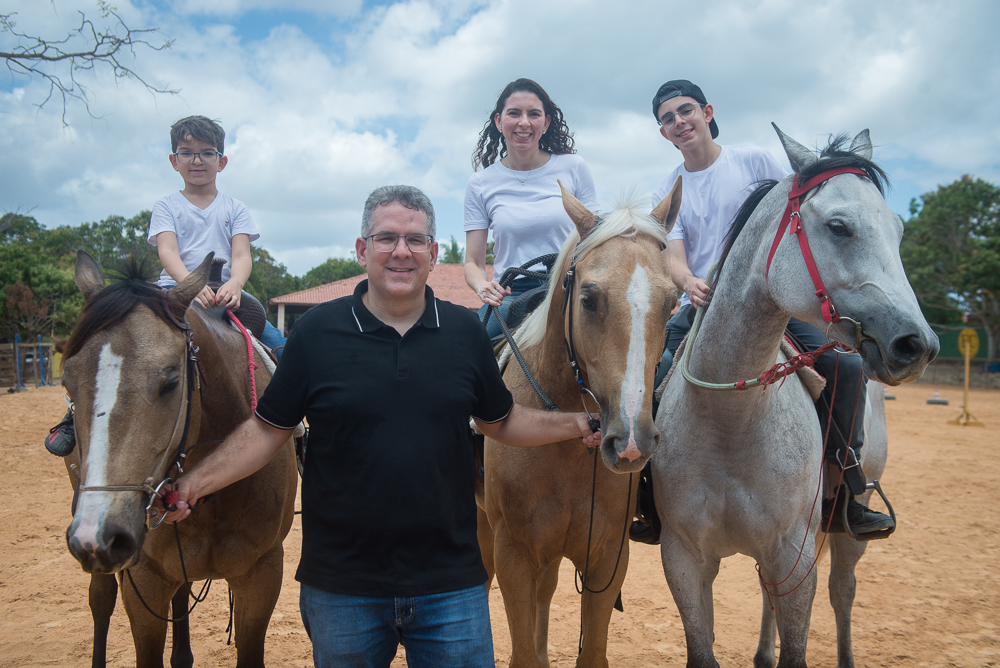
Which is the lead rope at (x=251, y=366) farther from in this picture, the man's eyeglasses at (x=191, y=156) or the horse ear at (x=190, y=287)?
the man's eyeglasses at (x=191, y=156)

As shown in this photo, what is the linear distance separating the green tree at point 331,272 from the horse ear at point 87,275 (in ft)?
182

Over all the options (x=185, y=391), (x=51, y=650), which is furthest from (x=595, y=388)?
(x=51, y=650)

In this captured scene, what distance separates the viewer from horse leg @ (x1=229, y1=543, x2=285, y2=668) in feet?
9.70

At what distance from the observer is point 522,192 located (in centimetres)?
375

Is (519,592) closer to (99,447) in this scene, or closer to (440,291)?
(99,447)

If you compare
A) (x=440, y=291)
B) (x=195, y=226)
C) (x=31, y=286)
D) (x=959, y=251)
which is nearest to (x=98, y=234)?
(x=31, y=286)

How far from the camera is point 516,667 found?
9.61 feet

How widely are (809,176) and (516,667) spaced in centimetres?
256

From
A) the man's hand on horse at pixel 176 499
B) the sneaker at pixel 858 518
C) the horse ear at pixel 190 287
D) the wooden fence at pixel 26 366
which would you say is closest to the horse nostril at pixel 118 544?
the man's hand on horse at pixel 176 499

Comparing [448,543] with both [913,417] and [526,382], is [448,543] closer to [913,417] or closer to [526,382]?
[526,382]

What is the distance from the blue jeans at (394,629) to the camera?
2074mm

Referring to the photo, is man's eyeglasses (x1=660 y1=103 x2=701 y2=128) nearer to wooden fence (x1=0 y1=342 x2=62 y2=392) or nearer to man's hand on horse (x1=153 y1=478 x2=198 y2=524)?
man's hand on horse (x1=153 y1=478 x2=198 y2=524)

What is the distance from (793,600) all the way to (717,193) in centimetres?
227

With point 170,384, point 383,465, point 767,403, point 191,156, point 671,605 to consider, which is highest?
point 191,156
